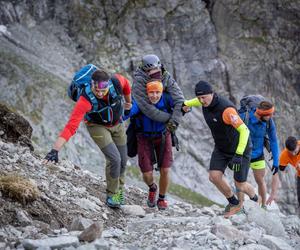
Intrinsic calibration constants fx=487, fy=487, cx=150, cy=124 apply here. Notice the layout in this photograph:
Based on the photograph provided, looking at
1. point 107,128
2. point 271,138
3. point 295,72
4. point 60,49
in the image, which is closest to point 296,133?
point 295,72

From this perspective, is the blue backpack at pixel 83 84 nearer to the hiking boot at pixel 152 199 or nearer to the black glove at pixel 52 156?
the black glove at pixel 52 156

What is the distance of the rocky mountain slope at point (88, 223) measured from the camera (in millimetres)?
6867

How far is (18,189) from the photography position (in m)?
7.84

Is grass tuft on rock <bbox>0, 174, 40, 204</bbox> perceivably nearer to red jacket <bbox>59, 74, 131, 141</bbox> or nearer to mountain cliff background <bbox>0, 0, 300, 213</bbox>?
red jacket <bbox>59, 74, 131, 141</bbox>

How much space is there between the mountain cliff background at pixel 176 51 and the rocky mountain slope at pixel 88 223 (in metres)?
23.2

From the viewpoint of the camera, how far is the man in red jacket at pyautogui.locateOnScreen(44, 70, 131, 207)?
8961 mm

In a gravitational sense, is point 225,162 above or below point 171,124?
below

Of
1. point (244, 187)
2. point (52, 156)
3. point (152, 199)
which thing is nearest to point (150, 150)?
point (152, 199)

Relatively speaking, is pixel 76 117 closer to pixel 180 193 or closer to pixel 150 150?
pixel 150 150

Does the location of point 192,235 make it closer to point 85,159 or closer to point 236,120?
point 236,120

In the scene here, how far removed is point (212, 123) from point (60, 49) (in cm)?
3611

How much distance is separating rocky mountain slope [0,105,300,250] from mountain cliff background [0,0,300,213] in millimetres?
23231

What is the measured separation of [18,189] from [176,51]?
42922 mm

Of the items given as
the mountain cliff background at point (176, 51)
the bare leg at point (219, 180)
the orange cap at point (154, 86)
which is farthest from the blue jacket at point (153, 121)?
the mountain cliff background at point (176, 51)
